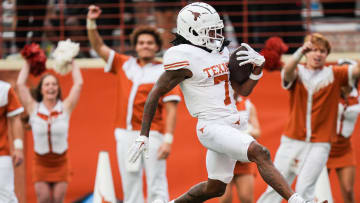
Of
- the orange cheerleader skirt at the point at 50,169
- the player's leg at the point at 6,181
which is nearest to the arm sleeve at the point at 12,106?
the player's leg at the point at 6,181

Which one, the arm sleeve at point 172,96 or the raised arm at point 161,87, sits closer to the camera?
the raised arm at point 161,87

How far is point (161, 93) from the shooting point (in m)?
6.04

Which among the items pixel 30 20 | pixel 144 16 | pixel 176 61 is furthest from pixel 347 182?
pixel 30 20

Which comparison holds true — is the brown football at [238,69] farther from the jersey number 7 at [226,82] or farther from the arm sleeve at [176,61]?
the arm sleeve at [176,61]

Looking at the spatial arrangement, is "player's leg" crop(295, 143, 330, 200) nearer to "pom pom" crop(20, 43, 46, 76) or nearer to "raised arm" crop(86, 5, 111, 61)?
"raised arm" crop(86, 5, 111, 61)

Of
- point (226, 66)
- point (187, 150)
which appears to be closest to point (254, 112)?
point (187, 150)

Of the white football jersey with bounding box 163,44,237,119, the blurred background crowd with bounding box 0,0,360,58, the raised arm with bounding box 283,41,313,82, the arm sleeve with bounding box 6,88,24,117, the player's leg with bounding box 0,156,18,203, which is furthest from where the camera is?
the blurred background crowd with bounding box 0,0,360,58

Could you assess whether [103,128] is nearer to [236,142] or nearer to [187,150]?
[187,150]

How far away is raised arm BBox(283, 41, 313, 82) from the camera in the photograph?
7.42 metres

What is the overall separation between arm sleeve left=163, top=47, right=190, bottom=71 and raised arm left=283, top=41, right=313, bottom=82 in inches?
73.0

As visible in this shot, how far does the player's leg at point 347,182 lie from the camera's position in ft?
27.4

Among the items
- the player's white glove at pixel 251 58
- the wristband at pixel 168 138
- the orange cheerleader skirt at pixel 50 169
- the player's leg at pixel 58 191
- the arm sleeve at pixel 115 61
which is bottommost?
the player's leg at pixel 58 191

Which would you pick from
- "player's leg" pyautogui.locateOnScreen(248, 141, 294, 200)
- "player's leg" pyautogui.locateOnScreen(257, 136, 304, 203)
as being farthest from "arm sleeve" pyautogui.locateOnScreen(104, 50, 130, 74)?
"player's leg" pyautogui.locateOnScreen(248, 141, 294, 200)

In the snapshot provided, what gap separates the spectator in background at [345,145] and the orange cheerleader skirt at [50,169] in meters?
2.96
